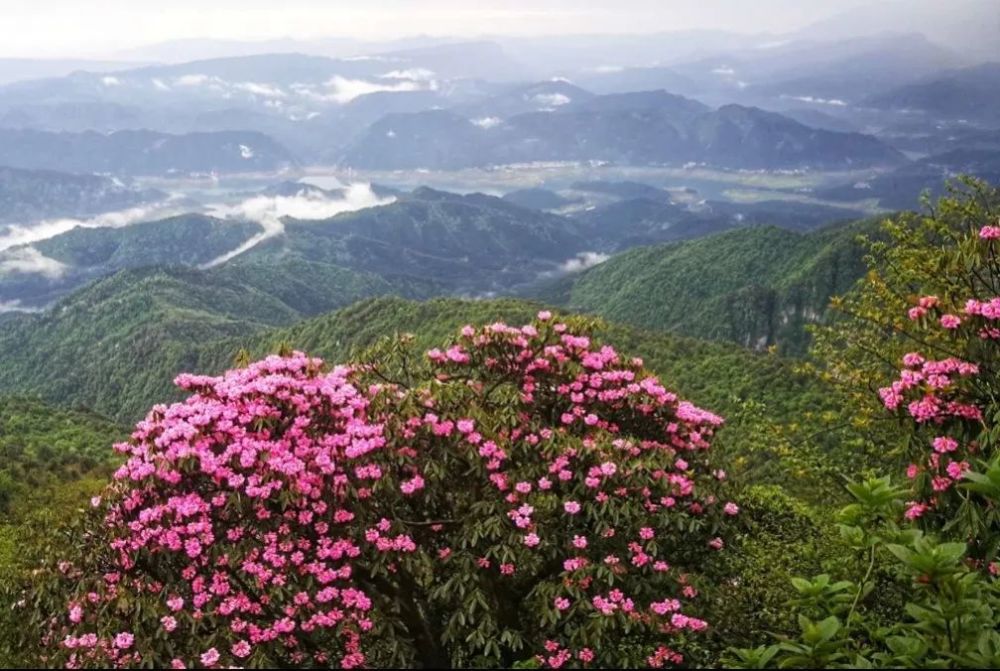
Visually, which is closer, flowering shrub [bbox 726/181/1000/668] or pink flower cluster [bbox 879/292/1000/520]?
flowering shrub [bbox 726/181/1000/668]

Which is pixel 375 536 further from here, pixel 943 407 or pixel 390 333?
pixel 390 333

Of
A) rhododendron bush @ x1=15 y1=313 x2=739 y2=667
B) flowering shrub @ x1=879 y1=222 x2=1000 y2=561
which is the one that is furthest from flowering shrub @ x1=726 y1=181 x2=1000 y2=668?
rhododendron bush @ x1=15 y1=313 x2=739 y2=667

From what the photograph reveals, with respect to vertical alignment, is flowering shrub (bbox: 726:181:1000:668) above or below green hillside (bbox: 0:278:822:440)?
above

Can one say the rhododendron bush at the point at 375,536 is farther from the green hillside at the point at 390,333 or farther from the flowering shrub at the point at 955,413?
the green hillside at the point at 390,333

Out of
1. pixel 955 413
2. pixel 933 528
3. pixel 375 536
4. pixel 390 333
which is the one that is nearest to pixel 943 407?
pixel 955 413

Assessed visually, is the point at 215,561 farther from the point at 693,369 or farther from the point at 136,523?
the point at 693,369

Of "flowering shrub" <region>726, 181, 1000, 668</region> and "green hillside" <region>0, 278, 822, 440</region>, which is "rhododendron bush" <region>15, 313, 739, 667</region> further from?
"green hillside" <region>0, 278, 822, 440</region>

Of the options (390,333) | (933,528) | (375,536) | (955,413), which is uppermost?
(955,413)

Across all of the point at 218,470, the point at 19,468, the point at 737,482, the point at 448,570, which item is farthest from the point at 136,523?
the point at 19,468
